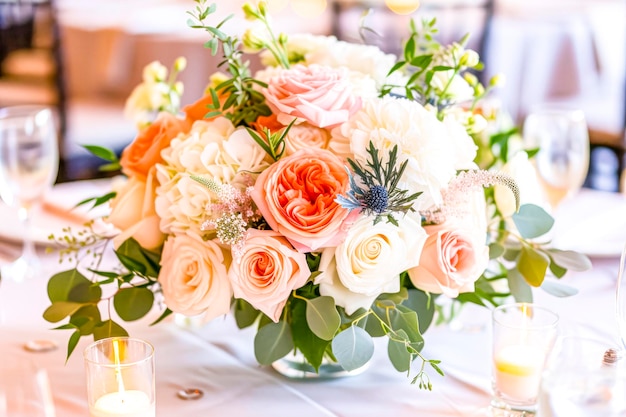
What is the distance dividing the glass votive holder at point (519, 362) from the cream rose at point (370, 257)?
0.15 m

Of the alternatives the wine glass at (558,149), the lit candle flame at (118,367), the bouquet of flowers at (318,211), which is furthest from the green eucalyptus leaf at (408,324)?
the wine glass at (558,149)

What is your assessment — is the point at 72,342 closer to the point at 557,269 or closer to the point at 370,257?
the point at 370,257

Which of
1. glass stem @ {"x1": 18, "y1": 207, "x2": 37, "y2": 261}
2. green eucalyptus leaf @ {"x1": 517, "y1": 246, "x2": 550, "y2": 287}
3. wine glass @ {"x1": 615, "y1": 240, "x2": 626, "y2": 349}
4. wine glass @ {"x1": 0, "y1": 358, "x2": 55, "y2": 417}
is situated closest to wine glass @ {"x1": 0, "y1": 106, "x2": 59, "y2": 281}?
glass stem @ {"x1": 18, "y1": 207, "x2": 37, "y2": 261}

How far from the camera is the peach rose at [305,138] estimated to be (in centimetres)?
97

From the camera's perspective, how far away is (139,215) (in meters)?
1.06

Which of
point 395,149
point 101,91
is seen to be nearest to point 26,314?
point 395,149

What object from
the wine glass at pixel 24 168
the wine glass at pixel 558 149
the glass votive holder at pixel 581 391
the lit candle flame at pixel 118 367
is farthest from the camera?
the wine glass at pixel 558 149

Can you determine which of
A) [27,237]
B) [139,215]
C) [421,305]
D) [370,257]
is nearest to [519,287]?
[421,305]

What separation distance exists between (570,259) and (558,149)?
1.49ft

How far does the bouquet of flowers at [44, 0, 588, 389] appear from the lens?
2.99 ft

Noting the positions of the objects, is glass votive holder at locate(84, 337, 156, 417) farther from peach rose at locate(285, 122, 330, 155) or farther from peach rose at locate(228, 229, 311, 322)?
peach rose at locate(285, 122, 330, 155)

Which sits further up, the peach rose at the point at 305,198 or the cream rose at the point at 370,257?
the peach rose at the point at 305,198

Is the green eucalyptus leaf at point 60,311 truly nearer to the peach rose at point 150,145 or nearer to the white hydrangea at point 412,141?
the peach rose at point 150,145

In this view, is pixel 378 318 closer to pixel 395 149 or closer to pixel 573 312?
pixel 395 149
